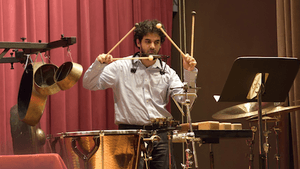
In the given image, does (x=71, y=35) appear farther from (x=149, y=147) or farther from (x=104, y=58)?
(x=149, y=147)

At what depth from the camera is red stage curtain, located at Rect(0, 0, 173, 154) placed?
9.83 ft

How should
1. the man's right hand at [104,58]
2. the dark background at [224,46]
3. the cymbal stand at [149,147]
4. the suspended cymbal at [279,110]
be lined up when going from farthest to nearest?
1. the dark background at [224,46]
2. the suspended cymbal at [279,110]
3. the man's right hand at [104,58]
4. the cymbal stand at [149,147]

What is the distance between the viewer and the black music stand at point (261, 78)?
2.08 m

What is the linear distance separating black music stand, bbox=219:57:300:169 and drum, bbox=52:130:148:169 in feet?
2.01

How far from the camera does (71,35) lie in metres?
3.31

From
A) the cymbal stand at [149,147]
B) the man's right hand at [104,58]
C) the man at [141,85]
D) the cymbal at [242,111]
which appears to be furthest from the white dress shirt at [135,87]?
the cymbal stand at [149,147]

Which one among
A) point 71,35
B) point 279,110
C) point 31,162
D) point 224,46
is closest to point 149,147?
point 31,162

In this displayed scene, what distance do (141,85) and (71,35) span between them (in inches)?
36.7

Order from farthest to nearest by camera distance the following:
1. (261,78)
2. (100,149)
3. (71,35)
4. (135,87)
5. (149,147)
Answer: (71,35)
(135,87)
(261,78)
(149,147)
(100,149)

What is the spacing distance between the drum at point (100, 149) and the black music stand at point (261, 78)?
2.01 ft

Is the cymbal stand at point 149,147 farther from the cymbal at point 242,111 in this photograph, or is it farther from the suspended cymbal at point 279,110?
the suspended cymbal at point 279,110

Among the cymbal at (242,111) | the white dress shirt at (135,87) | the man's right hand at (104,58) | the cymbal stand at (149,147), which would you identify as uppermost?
the man's right hand at (104,58)

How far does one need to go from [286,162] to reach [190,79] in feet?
4.34

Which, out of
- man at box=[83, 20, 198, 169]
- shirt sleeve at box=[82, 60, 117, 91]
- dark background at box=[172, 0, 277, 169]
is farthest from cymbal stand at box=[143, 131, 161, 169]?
dark background at box=[172, 0, 277, 169]
